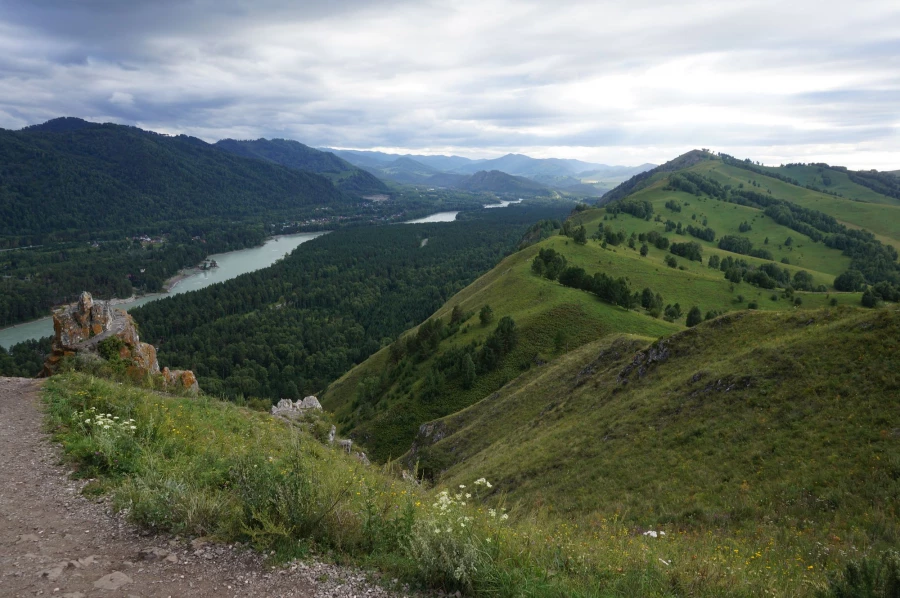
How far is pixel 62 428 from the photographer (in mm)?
13422

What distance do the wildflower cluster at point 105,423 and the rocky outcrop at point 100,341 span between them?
1148 cm

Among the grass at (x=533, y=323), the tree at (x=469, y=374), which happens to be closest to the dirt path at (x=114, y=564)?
the grass at (x=533, y=323)

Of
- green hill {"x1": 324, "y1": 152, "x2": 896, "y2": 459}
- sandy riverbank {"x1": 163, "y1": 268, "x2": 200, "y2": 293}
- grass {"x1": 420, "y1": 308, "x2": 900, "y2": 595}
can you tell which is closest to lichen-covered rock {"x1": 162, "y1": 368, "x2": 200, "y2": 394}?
green hill {"x1": 324, "y1": 152, "x2": 896, "y2": 459}

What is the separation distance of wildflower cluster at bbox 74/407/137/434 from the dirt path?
255cm

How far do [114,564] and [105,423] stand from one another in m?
6.67

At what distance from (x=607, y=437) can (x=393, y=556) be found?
19.5 metres

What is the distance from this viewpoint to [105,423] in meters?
12.3

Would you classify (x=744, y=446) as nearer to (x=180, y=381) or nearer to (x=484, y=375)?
(x=180, y=381)

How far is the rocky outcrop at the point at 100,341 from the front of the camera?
25.0 meters

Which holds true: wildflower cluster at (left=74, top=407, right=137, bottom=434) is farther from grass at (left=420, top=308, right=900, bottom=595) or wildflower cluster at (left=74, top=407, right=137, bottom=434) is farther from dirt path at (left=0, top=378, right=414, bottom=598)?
grass at (left=420, top=308, right=900, bottom=595)

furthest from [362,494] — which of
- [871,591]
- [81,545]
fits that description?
[871,591]

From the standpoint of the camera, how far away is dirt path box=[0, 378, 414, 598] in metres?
6.72

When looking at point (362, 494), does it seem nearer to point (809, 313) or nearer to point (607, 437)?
point (607, 437)

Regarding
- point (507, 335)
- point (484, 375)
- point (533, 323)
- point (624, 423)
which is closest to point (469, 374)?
point (484, 375)
